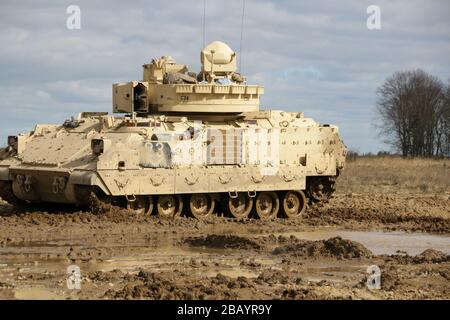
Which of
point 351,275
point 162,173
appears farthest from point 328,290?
point 162,173

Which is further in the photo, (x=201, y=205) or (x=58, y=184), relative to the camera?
(x=201, y=205)

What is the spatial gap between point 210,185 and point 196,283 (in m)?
9.66

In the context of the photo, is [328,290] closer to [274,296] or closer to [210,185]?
[274,296]

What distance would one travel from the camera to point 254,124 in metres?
24.6

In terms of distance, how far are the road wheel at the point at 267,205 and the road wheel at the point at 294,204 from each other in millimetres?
293

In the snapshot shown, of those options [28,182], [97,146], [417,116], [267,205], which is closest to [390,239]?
[267,205]

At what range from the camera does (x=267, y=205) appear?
81.0 feet

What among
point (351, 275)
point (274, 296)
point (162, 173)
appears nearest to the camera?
point (274, 296)

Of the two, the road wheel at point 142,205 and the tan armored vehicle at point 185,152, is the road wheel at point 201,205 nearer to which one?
the tan armored vehicle at point 185,152

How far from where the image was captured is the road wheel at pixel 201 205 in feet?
76.2

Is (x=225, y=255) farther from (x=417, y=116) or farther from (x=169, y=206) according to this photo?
(x=417, y=116)

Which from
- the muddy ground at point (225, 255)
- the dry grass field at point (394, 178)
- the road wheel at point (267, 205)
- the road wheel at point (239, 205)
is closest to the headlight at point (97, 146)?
the muddy ground at point (225, 255)

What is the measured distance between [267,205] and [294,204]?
0.83 m

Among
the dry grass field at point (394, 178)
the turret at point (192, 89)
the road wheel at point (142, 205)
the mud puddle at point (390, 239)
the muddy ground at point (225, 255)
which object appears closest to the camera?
the muddy ground at point (225, 255)
